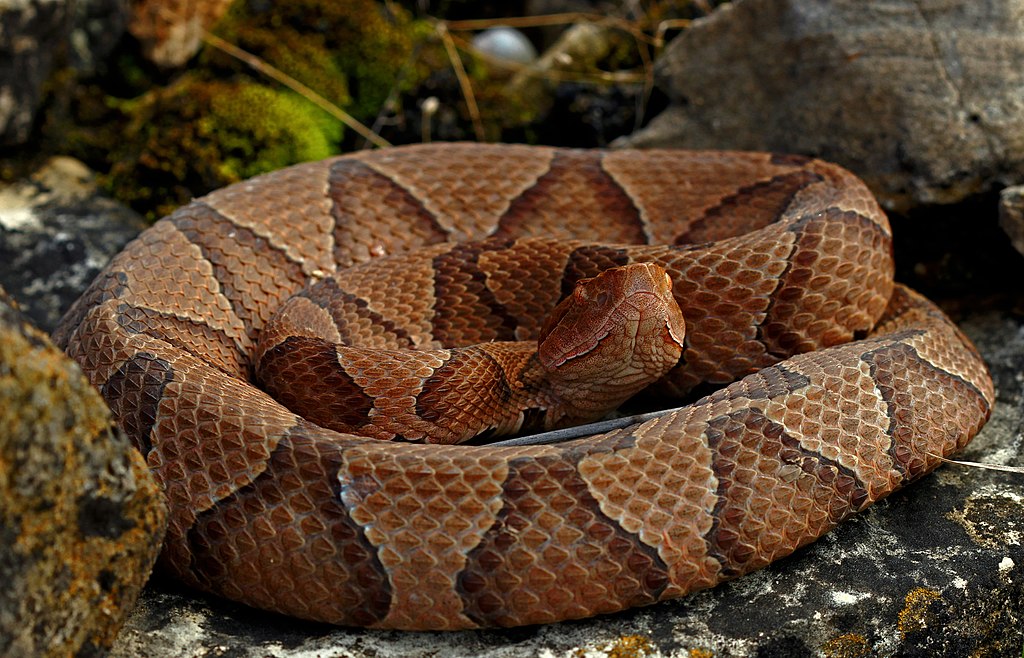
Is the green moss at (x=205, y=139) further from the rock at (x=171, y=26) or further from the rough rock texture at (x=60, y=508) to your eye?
the rough rock texture at (x=60, y=508)

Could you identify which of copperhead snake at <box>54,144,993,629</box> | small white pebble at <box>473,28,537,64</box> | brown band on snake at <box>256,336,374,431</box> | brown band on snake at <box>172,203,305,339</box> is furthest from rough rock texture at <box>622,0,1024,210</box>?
brown band on snake at <box>256,336,374,431</box>

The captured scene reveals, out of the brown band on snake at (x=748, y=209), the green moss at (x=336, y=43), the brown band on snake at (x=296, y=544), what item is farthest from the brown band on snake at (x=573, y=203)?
the brown band on snake at (x=296, y=544)

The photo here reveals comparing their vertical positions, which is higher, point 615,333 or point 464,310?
point 615,333

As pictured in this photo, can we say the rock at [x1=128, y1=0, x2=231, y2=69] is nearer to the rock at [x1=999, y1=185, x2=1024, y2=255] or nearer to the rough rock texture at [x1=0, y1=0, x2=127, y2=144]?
the rough rock texture at [x1=0, y1=0, x2=127, y2=144]

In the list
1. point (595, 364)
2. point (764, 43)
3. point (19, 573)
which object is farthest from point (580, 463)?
point (764, 43)

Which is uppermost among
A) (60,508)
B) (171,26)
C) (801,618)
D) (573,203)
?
(171,26)

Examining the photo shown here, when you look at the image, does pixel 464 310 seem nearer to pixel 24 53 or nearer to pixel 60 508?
pixel 60 508

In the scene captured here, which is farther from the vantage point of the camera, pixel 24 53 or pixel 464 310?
pixel 24 53

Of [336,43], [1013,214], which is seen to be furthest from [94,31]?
[1013,214]
